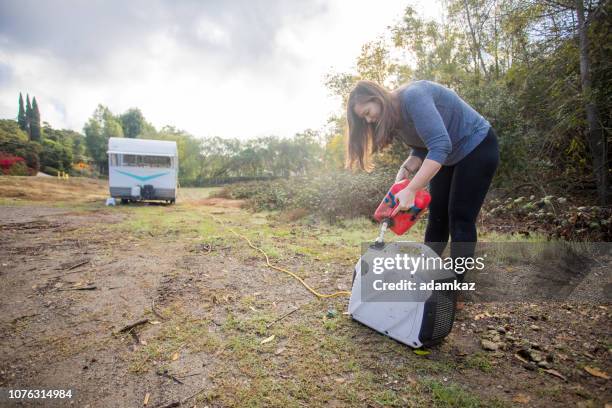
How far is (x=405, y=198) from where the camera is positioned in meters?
1.63

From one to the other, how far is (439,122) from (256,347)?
5.36ft

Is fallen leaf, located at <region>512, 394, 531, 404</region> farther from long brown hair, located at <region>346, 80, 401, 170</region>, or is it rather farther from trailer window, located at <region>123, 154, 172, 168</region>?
trailer window, located at <region>123, 154, 172, 168</region>

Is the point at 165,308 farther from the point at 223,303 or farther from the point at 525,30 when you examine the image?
the point at 525,30

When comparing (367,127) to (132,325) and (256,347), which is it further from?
(132,325)

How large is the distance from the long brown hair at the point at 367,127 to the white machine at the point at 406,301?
0.65 meters

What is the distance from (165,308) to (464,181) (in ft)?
7.40

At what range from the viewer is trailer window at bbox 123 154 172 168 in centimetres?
976

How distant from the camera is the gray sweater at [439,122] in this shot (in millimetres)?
1580

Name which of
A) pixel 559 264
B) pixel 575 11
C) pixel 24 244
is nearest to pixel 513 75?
pixel 575 11

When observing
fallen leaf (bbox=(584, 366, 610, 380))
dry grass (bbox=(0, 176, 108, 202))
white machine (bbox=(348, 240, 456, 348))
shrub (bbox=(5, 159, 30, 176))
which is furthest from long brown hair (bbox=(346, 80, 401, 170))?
shrub (bbox=(5, 159, 30, 176))

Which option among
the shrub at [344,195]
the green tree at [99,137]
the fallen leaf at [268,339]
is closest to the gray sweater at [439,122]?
the fallen leaf at [268,339]

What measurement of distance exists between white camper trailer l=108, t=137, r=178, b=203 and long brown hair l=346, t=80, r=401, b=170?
31.5ft

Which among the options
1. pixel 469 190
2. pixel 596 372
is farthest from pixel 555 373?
pixel 469 190

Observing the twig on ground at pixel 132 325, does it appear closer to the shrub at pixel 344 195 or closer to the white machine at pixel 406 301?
the white machine at pixel 406 301
